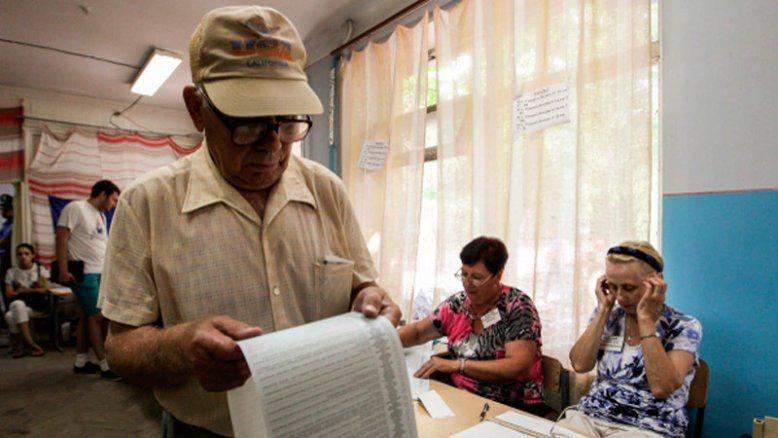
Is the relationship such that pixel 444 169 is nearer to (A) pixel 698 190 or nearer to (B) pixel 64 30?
(A) pixel 698 190

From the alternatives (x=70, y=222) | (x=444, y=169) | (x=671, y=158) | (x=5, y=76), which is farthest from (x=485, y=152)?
(x=5, y=76)

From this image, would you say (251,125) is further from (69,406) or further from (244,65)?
(69,406)

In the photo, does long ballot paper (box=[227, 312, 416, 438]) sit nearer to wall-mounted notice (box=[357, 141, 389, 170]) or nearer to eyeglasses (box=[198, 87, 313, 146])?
eyeglasses (box=[198, 87, 313, 146])

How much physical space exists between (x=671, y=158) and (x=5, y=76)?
7093 millimetres

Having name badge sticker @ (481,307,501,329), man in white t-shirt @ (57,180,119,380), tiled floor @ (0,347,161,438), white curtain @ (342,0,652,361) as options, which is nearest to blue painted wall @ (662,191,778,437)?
white curtain @ (342,0,652,361)

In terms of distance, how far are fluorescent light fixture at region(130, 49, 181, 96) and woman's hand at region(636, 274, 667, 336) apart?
15.8ft

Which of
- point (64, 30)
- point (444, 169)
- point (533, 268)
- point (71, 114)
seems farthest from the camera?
point (71, 114)

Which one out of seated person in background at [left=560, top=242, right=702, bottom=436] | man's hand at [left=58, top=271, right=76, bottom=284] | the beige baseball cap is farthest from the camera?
man's hand at [left=58, top=271, right=76, bottom=284]

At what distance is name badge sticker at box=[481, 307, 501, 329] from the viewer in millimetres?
2145

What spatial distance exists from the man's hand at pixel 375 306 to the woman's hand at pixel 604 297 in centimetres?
131

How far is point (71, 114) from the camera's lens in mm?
6156

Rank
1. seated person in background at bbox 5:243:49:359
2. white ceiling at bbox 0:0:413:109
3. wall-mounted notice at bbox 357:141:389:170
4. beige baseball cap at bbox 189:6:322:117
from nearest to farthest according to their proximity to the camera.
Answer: beige baseball cap at bbox 189:6:322:117 → wall-mounted notice at bbox 357:141:389:170 → white ceiling at bbox 0:0:413:109 → seated person in background at bbox 5:243:49:359

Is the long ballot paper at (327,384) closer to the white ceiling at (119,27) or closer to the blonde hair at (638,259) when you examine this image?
the blonde hair at (638,259)

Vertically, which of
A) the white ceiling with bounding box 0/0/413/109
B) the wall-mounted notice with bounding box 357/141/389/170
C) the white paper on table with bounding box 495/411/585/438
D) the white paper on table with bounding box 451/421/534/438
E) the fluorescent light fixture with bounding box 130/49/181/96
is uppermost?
the white ceiling with bounding box 0/0/413/109
